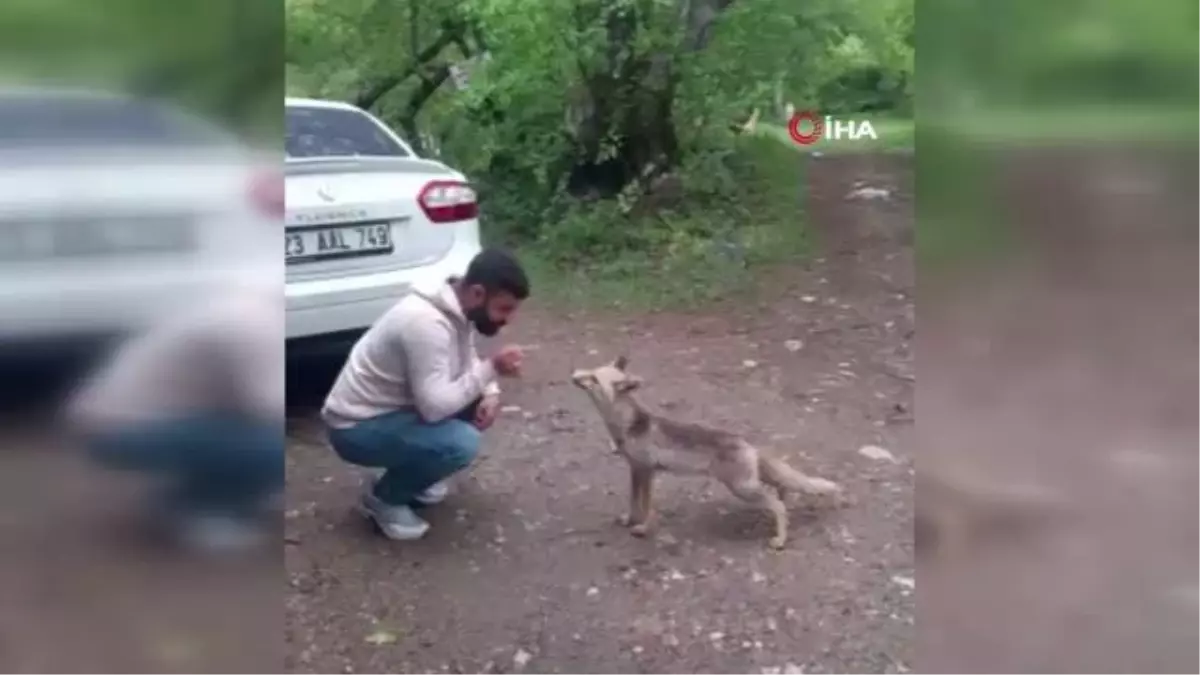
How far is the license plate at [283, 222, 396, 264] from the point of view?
1.95 meters

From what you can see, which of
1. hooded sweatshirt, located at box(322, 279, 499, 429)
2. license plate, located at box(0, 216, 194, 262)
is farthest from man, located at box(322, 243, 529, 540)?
license plate, located at box(0, 216, 194, 262)

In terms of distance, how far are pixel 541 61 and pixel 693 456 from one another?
65cm

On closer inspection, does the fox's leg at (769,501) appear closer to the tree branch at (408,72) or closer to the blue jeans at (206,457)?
the blue jeans at (206,457)

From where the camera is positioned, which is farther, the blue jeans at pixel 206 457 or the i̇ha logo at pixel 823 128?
the i̇ha logo at pixel 823 128

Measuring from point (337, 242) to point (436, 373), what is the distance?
9.6 inches

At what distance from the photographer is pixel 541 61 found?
6.90 ft

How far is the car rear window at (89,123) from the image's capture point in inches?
70.1

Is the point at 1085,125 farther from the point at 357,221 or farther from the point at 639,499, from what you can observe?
the point at 357,221

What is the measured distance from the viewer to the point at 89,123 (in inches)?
70.7

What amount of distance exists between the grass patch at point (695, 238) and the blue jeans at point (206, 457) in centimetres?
54

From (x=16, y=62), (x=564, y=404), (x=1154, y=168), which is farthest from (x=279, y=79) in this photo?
(x=1154, y=168)

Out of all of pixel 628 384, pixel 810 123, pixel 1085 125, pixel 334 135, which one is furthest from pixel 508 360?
pixel 1085 125

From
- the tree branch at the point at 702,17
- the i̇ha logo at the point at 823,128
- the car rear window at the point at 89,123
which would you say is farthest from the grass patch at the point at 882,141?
the car rear window at the point at 89,123

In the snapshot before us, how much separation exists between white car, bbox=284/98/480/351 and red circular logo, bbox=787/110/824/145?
1.64ft
